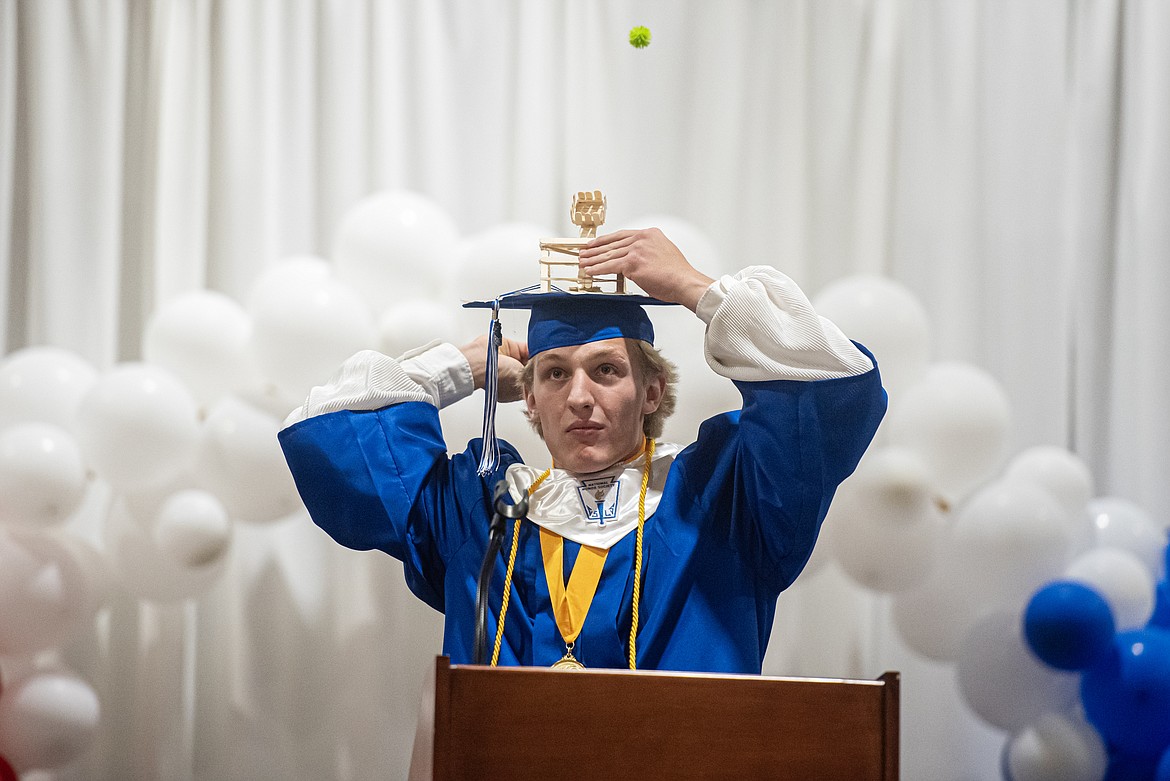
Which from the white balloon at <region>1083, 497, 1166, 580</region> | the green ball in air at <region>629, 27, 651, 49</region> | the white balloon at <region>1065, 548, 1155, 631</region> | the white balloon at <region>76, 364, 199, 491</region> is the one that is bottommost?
the white balloon at <region>1065, 548, 1155, 631</region>

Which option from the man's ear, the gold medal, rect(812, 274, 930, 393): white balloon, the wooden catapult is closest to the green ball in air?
the wooden catapult

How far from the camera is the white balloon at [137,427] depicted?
2645 millimetres

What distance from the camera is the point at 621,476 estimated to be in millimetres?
2375

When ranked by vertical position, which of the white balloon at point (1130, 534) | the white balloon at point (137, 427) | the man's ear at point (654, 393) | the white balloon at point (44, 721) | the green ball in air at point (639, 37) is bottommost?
the white balloon at point (44, 721)

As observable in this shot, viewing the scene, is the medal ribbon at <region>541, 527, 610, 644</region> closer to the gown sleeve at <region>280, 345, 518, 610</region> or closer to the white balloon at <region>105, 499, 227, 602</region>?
the gown sleeve at <region>280, 345, 518, 610</region>

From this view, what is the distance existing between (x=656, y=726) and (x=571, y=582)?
2.35 feet

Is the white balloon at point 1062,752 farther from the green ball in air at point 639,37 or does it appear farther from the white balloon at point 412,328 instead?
the green ball in air at point 639,37

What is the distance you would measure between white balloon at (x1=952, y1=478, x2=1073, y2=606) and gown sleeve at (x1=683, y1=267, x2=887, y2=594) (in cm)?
63

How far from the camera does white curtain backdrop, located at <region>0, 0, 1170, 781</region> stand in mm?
3227

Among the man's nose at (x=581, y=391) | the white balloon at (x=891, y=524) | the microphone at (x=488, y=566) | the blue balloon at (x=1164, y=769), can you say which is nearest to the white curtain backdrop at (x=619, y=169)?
the white balloon at (x=891, y=524)

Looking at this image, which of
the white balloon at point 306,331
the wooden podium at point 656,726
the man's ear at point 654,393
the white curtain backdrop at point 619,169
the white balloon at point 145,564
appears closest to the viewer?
the wooden podium at point 656,726

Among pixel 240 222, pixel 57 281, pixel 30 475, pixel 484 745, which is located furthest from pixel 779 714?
pixel 57 281

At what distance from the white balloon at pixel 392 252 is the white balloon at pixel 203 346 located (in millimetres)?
268

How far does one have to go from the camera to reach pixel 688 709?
156cm
